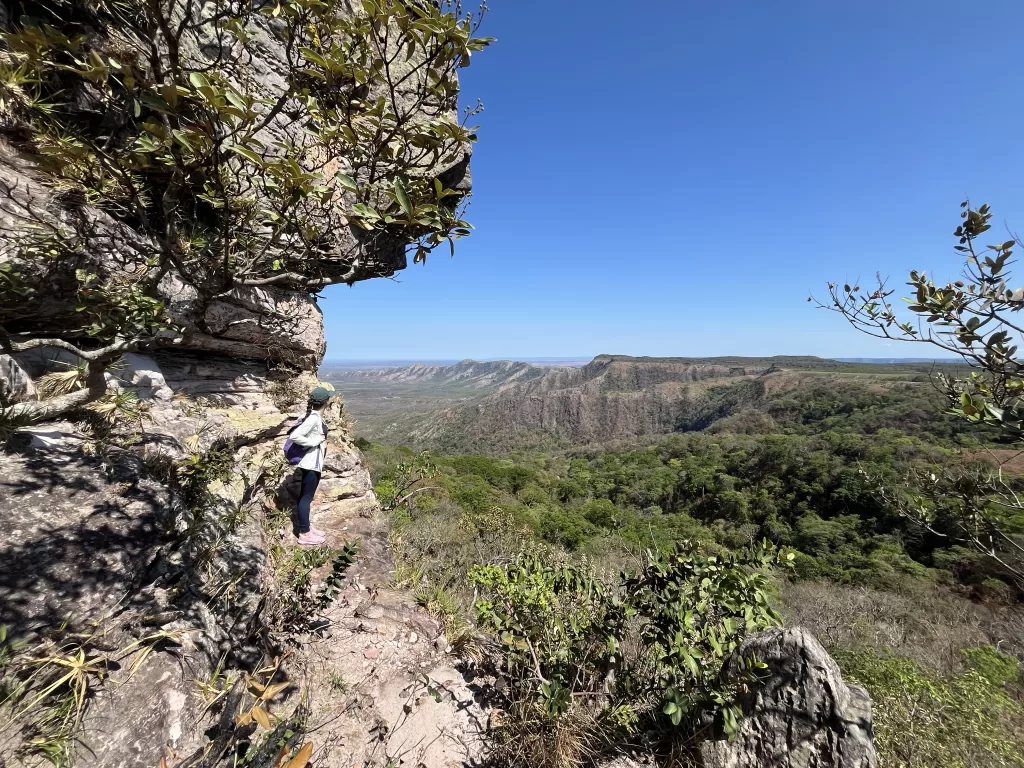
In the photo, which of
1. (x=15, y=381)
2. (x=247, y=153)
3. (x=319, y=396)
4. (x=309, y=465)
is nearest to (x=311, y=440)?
(x=309, y=465)

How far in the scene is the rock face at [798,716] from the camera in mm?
2242

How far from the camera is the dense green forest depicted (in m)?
4.00

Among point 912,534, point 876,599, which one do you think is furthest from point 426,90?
point 912,534

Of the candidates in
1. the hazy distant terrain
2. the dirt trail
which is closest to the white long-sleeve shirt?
the dirt trail

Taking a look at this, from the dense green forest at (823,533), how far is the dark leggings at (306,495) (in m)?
1.24

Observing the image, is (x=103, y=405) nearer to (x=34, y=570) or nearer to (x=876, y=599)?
(x=34, y=570)

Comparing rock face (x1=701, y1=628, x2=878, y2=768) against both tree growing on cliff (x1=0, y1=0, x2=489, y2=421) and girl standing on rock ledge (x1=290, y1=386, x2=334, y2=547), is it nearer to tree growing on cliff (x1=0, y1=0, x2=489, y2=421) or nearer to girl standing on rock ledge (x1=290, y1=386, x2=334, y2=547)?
tree growing on cliff (x1=0, y1=0, x2=489, y2=421)

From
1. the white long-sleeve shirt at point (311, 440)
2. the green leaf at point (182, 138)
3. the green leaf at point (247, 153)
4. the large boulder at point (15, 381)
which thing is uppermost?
the green leaf at point (182, 138)

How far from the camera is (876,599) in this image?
43.0 ft

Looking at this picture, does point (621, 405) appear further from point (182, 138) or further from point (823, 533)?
point (182, 138)

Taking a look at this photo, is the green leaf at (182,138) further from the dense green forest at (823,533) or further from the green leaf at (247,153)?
the dense green forest at (823,533)

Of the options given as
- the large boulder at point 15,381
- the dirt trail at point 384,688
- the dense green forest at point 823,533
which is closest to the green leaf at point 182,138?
the large boulder at point 15,381

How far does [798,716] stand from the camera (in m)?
2.40

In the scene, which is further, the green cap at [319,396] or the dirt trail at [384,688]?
the green cap at [319,396]
